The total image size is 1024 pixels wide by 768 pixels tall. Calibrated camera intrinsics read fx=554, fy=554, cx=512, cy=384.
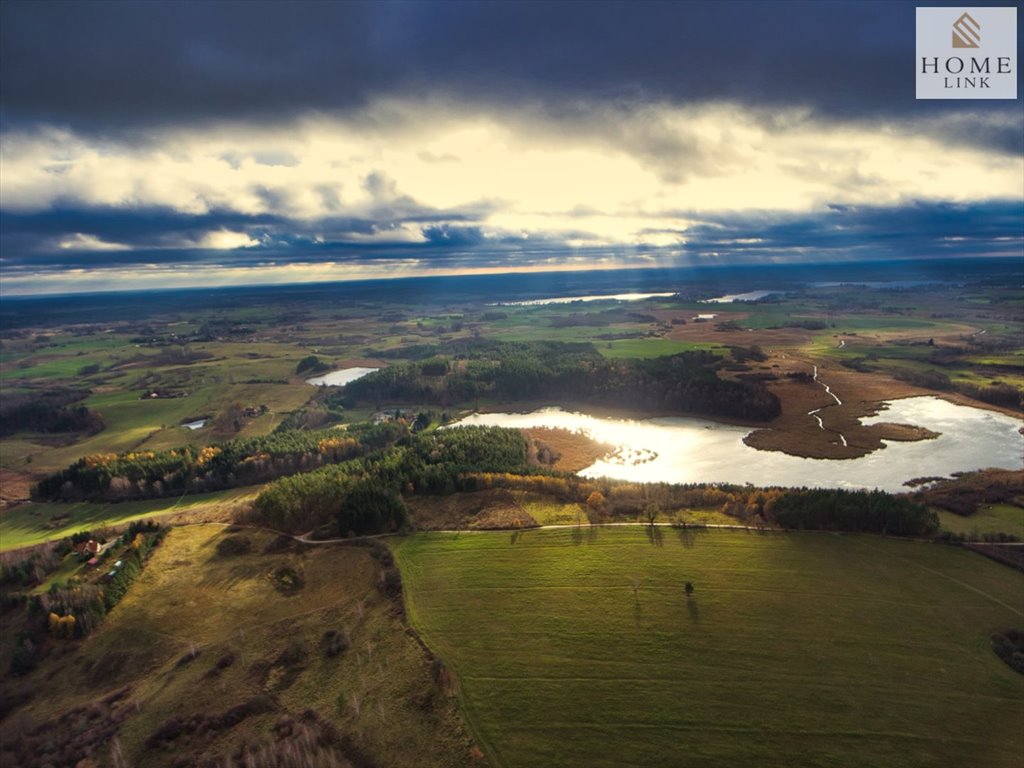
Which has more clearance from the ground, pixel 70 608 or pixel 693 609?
pixel 70 608

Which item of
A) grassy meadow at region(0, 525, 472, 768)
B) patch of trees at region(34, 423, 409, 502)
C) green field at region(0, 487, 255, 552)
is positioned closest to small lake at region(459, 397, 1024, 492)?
patch of trees at region(34, 423, 409, 502)

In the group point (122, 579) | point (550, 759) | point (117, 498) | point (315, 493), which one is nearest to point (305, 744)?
point (550, 759)

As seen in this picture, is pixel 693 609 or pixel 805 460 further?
pixel 805 460

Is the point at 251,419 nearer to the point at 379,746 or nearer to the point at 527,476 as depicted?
the point at 527,476

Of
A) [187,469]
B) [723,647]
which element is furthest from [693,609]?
[187,469]

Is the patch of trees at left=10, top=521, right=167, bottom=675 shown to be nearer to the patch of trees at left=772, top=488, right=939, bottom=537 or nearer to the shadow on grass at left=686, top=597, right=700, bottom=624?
the shadow on grass at left=686, top=597, right=700, bottom=624

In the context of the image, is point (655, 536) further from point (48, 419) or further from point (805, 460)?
point (48, 419)
